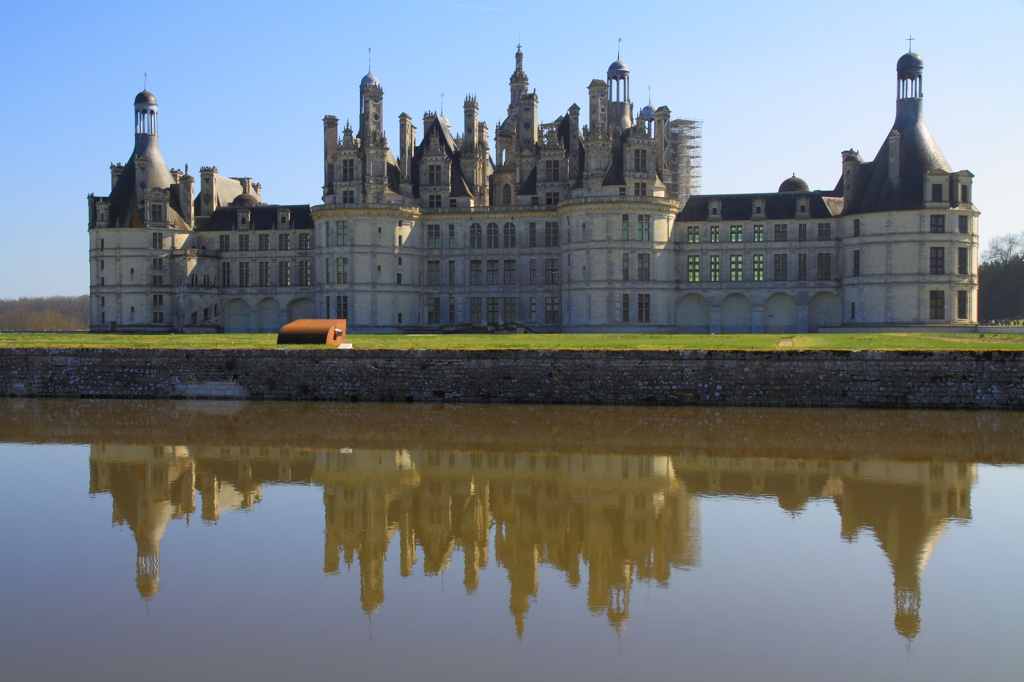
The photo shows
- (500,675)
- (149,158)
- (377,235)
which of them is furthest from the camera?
(149,158)

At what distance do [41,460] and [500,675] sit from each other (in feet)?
46.6

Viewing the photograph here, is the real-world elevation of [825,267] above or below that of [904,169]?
below

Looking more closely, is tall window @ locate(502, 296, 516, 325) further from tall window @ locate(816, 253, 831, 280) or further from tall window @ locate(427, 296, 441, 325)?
tall window @ locate(816, 253, 831, 280)

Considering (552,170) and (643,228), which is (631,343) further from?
(552,170)

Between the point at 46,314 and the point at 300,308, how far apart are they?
187ft

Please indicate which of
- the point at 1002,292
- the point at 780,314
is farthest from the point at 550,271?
the point at 1002,292

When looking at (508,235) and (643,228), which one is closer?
(643,228)

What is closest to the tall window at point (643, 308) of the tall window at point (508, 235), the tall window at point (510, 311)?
the tall window at point (510, 311)

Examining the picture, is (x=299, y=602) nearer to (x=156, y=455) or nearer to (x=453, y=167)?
(x=156, y=455)

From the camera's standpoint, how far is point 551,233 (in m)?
54.5

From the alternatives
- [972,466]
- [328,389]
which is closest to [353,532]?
[972,466]

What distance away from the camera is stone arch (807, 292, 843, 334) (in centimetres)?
5112

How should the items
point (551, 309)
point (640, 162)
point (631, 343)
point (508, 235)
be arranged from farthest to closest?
1. point (508, 235)
2. point (551, 309)
3. point (640, 162)
4. point (631, 343)

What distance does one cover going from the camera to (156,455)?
20.2m
